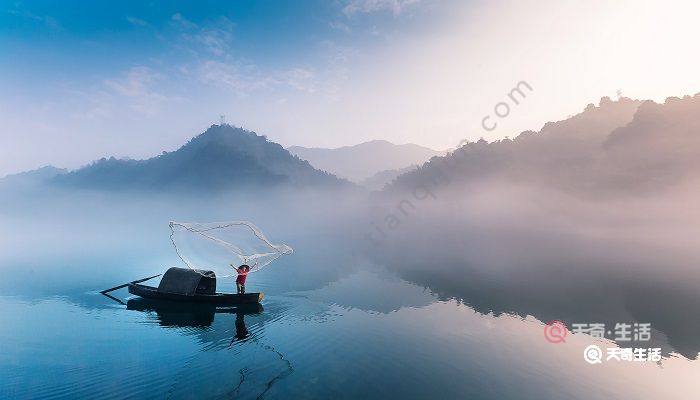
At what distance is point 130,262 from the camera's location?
81.5 metres

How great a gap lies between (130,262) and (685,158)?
267608mm

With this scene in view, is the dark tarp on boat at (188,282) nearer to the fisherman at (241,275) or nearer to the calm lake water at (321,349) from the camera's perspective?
the calm lake water at (321,349)

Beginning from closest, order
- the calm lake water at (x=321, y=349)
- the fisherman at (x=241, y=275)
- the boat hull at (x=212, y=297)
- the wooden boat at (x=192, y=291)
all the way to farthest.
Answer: the calm lake water at (x=321, y=349), the fisherman at (x=241, y=275), the boat hull at (x=212, y=297), the wooden boat at (x=192, y=291)

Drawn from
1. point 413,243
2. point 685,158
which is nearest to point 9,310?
point 413,243

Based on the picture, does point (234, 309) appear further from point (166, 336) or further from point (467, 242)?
point (467, 242)

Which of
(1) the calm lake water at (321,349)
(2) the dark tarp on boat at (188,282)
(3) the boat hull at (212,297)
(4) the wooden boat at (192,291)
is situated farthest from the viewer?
(2) the dark tarp on boat at (188,282)

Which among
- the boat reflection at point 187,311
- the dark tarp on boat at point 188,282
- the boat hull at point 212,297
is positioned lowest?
the boat reflection at point 187,311

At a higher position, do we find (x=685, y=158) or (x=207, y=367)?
(x=685, y=158)

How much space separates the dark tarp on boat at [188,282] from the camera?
40.0 metres

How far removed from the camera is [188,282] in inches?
1586

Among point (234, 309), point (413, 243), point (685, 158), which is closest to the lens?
point (234, 309)

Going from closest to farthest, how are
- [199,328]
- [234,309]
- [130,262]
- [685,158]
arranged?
1. [199,328]
2. [234,309]
3. [130,262]
4. [685,158]
